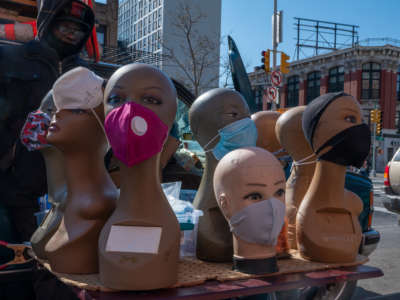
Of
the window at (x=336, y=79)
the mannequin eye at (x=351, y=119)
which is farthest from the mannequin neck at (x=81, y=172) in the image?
the window at (x=336, y=79)

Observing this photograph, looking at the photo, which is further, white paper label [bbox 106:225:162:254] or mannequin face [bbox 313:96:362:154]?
mannequin face [bbox 313:96:362:154]

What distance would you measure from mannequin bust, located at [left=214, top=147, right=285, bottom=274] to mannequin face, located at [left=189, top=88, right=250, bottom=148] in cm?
32

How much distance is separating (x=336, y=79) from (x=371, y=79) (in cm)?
244

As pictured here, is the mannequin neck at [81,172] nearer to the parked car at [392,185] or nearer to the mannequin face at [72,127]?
the mannequin face at [72,127]

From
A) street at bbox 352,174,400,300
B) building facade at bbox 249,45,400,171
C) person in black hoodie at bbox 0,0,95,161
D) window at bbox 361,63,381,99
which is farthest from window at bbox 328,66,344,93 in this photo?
person in black hoodie at bbox 0,0,95,161

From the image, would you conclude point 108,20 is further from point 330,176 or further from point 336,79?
point 336,79

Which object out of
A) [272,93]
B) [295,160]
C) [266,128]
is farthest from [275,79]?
[295,160]

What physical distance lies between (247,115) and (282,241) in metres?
0.68

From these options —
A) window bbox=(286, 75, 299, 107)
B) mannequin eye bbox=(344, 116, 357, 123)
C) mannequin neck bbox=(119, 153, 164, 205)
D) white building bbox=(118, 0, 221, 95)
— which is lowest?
mannequin neck bbox=(119, 153, 164, 205)

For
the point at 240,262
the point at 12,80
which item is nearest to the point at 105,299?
the point at 240,262

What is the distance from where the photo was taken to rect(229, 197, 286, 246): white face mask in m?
1.58

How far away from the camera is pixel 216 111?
193 centimetres

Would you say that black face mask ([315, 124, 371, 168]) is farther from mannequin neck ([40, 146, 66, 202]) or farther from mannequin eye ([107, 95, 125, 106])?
mannequin neck ([40, 146, 66, 202])

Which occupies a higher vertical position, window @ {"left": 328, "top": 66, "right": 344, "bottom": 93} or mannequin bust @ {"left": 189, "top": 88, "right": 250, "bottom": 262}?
window @ {"left": 328, "top": 66, "right": 344, "bottom": 93}
